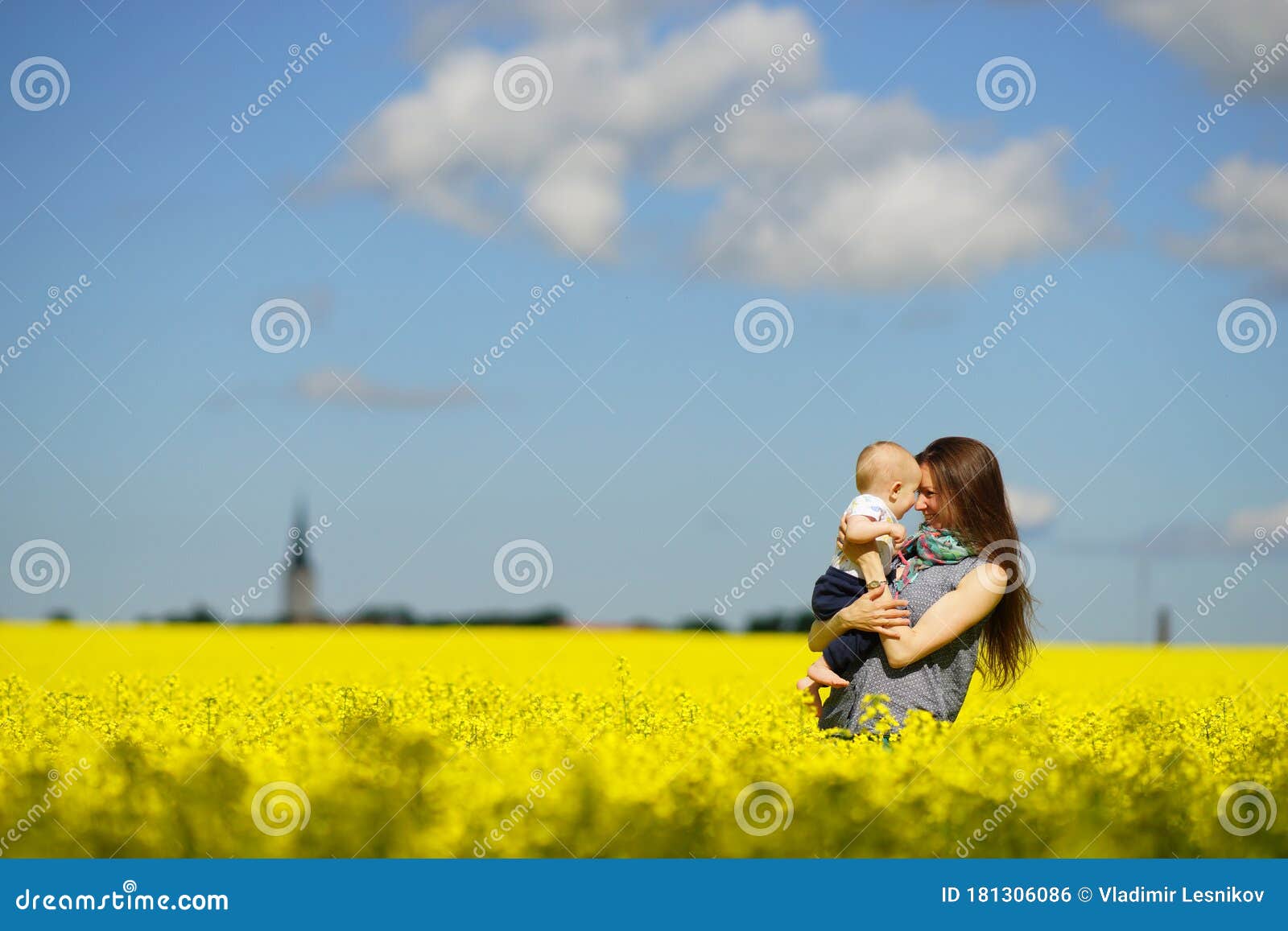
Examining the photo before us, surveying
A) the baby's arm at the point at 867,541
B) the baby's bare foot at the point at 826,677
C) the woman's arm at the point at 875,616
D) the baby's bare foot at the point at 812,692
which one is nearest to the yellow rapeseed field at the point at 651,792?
the baby's bare foot at the point at 812,692

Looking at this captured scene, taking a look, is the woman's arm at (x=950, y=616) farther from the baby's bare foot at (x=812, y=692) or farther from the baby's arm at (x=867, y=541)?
the baby's bare foot at (x=812, y=692)

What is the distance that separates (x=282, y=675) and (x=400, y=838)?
4.42 meters

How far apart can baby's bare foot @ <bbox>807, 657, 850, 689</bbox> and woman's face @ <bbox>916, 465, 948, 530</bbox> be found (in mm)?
712

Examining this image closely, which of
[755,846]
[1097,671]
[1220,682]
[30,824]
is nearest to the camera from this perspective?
[755,846]

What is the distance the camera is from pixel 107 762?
505cm

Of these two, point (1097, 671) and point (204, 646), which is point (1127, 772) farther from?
point (204, 646)

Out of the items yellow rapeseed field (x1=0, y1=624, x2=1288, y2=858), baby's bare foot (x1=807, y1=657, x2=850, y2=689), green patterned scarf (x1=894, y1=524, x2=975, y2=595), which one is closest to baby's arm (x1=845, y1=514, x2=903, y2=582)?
green patterned scarf (x1=894, y1=524, x2=975, y2=595)

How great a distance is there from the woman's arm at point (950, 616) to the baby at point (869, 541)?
6.1 inches

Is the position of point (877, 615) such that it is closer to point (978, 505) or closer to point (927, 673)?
point (927, 673)

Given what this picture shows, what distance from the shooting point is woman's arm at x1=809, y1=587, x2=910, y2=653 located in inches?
195

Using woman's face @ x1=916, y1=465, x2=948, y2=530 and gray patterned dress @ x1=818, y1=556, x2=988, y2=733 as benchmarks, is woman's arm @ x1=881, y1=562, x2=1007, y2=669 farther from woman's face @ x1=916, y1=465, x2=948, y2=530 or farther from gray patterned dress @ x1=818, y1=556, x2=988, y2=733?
woman's face @ x1=916, y1=465, x2=948, y2=530

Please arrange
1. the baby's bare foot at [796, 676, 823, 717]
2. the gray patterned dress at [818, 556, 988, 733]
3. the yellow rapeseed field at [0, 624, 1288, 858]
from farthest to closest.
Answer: the baby's bare foot at [796, 676, 823, 717] → the gray patterned dress at [818, 556, 988, 733] → the yellow rapeseed field at [0, 624, 1288, 858]

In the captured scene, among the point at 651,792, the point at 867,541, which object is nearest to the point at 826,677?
the point at 867,541

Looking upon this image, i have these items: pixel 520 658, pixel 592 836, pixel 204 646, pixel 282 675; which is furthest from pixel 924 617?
pixel 204 646
